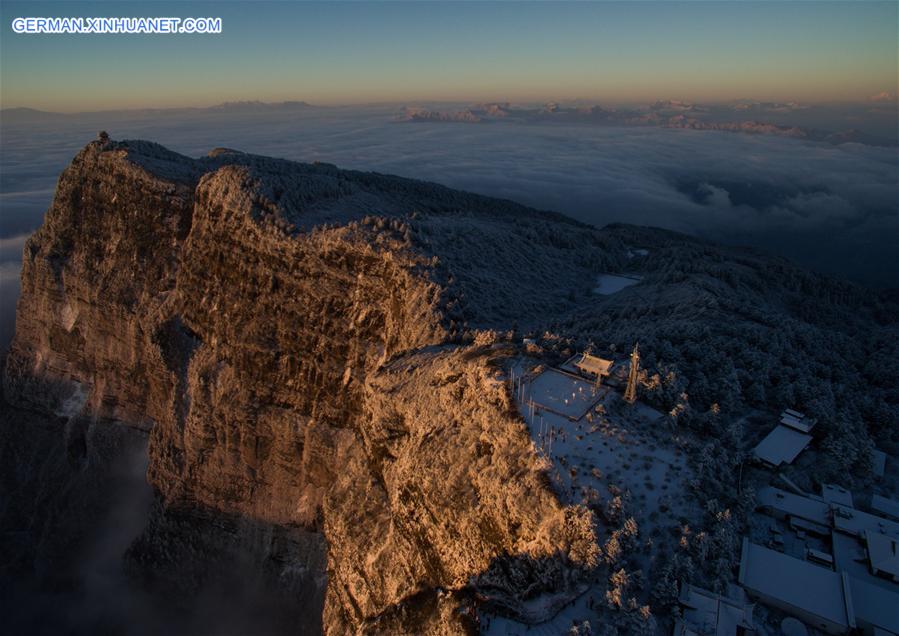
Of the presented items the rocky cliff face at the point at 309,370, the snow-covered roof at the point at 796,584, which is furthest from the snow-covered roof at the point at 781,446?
the rocky cliff face at the point at 309,370

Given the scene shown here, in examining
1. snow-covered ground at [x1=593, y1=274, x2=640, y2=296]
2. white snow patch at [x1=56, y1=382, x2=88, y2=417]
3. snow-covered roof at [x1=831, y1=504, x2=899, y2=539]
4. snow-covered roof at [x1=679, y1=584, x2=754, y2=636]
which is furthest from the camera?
white snow patch at [x1=56, y1=382, x2=88, y2=417]

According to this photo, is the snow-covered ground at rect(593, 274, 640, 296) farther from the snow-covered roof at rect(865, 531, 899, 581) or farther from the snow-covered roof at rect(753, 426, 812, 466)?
the snow-covered roof at rect(865, 531, 899, 581)

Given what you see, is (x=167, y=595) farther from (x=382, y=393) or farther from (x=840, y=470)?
(x=840, y=470)

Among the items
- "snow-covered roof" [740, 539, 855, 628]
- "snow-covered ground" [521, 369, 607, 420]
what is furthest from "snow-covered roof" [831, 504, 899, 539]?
"snow-covered ground" [521, 369, 607, 420]

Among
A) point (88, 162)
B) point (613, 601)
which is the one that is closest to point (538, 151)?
point (88, 162)

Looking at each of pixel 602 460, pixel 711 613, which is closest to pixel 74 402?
pixel 602 460
